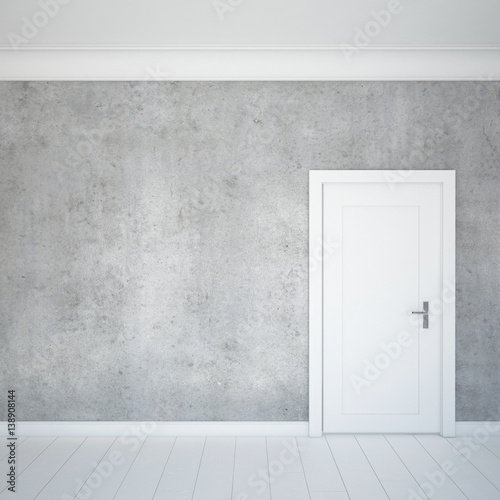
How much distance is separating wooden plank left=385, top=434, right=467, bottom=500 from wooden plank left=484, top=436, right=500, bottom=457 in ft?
1.51

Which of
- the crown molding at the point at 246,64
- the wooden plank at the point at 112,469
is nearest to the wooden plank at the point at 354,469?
the wooden plank at the point at 112,469

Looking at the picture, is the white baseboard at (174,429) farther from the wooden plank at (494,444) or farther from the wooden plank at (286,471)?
the wooden plank at (494,444)

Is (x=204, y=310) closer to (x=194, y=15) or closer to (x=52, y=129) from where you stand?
(x=52, y=129)

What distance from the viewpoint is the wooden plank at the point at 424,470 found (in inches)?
118

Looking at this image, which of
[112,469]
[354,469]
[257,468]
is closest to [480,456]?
[354,469]

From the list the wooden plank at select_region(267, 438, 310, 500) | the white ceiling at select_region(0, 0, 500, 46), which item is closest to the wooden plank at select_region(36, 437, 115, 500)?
the wooden plank at select_region(267, 438, 310, 500)

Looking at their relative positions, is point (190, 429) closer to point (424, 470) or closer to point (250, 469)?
point (250, 469)

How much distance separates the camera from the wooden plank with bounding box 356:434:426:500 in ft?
10.1

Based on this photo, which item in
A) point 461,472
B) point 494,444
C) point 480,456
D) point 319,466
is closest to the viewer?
point 461,472

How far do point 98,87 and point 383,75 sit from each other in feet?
6.81

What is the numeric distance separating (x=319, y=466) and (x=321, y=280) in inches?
49.9

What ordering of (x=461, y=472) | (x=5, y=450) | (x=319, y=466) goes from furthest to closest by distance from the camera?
(x=5, y=450) < (x=319, y=466) < (x=461, y=472)

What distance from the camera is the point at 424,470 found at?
10.9 ft

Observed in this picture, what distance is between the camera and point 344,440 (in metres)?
3.90
